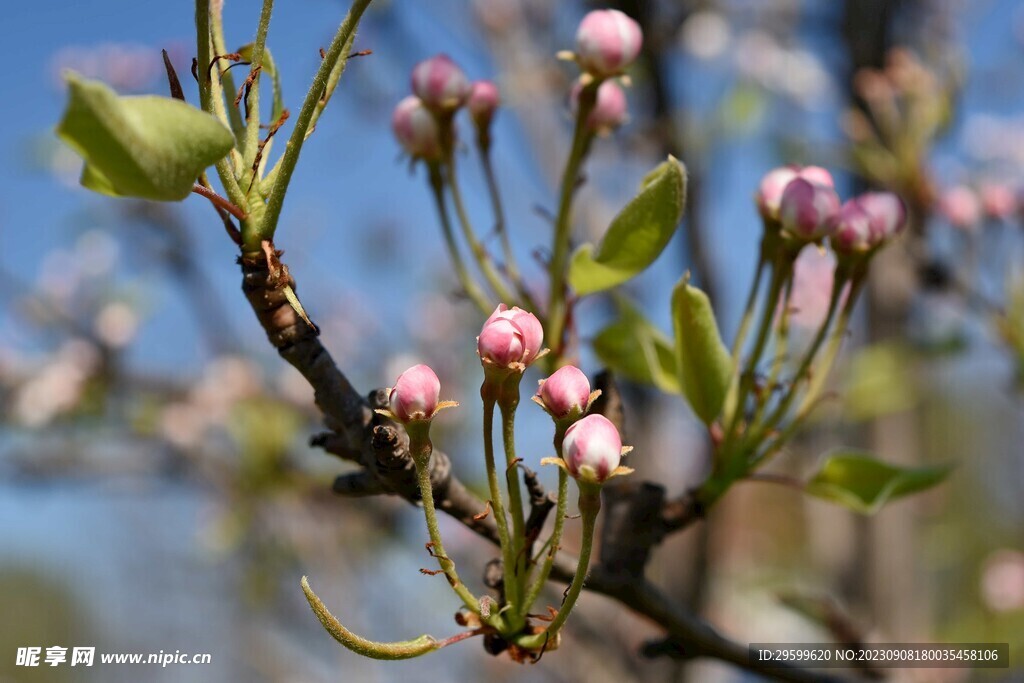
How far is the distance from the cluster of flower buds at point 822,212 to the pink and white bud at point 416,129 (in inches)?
15.3

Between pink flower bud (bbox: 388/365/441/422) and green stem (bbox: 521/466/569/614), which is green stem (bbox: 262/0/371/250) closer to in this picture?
pink flower bud (bbox: 388/365/441/422)

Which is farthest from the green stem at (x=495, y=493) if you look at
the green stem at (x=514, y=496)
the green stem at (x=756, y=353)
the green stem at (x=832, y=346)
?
the green stem at (x=832, y=346)

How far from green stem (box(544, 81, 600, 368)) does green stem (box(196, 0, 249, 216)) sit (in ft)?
1.29

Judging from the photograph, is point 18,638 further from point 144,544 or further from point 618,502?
point 618,502

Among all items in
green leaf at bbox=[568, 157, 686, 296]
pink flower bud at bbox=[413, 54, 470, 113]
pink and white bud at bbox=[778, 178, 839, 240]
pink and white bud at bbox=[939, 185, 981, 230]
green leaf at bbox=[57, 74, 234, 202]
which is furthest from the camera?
pink and white bud at bbox=[939, 185, 981, 230]

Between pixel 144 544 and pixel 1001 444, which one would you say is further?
pixel 1001 444

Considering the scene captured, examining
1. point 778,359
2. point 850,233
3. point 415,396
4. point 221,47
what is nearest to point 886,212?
point 850,233

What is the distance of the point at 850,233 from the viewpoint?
3.25 ft

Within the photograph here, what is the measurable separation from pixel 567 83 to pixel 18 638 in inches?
517

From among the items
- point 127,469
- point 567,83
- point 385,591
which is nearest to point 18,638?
point 385,591

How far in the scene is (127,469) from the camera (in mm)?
2654

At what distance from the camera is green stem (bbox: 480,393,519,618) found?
0.72m

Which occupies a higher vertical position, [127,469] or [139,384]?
[139,384]

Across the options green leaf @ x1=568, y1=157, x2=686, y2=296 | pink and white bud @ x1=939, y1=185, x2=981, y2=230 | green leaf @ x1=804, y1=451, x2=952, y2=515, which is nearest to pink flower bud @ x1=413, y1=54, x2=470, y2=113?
green leaf @ x1=568, y1=157, x2=686, y2=296
